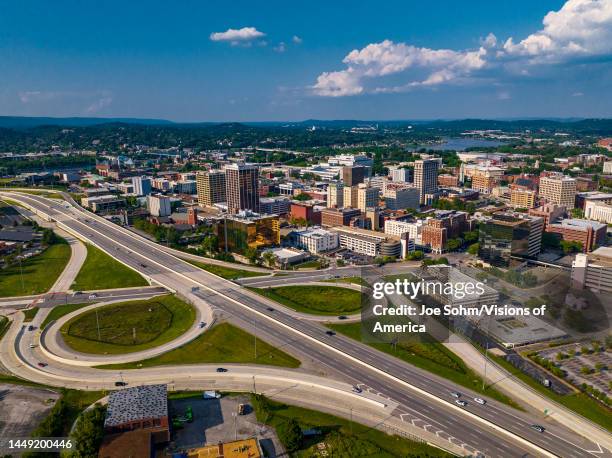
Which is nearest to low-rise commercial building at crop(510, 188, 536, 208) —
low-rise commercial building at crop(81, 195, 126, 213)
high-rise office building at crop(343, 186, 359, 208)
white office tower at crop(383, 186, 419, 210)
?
white office tower at crop(383, 186, 419, 210)

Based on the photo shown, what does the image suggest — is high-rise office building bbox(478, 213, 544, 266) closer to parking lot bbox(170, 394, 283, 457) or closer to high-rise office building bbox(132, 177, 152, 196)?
parking lot bbox(170, 394, 283, 457)

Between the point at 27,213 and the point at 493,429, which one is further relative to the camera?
the point at 27,213

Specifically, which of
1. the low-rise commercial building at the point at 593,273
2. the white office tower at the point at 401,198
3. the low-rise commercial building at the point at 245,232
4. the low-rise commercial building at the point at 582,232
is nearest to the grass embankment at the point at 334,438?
the low-rise commercial building at the point at 593,273

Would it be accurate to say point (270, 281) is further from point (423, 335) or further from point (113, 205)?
point (113, 205)

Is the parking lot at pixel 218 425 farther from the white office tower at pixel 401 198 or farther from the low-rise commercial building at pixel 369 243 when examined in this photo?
the white office tower at pixel 401 198

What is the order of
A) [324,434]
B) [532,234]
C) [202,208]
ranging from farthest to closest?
1. [202,208]
2. [532,234]
3. [324,434]

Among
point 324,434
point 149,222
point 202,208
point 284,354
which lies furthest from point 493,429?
point 202,208
